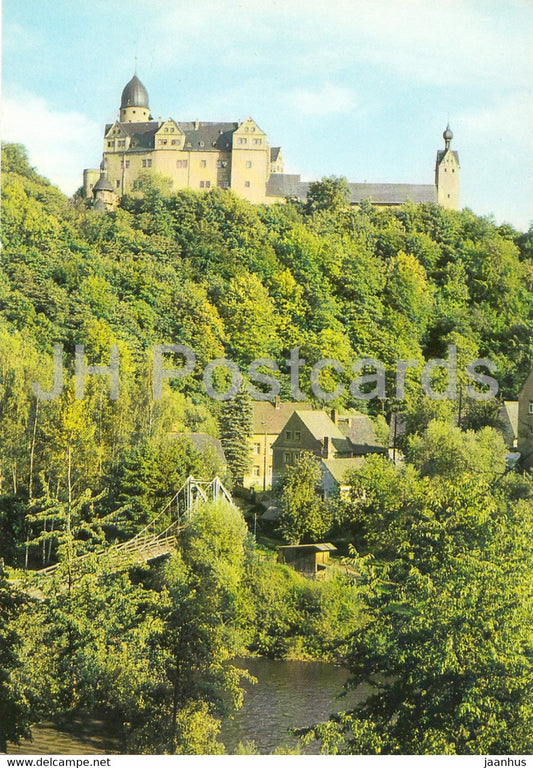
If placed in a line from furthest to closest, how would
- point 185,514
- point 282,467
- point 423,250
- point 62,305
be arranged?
point 423,250
point 62,305
point 282,467
point 185,514

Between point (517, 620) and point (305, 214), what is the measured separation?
18506mm

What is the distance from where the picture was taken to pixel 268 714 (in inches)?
376

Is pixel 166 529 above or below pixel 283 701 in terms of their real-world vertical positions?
above

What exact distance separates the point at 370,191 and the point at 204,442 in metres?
12.1

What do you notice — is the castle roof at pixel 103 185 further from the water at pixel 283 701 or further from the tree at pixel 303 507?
the water at pixel 283 701

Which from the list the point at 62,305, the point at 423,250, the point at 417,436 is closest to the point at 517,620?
the point at 417,436

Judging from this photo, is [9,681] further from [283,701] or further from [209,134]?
[209,134]

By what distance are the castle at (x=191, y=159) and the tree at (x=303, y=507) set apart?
37.2ft

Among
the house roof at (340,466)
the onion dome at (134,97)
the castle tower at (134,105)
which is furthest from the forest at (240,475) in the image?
the onion dome at (134,97)

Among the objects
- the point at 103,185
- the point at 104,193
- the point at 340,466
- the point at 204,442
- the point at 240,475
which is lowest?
the point at 240,475

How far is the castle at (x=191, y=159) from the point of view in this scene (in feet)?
78.4

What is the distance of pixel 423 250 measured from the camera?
2272 centimetres

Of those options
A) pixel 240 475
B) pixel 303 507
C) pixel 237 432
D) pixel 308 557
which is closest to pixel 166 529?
pixel 308 557

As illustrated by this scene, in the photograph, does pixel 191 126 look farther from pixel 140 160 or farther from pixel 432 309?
pixel 432 309
